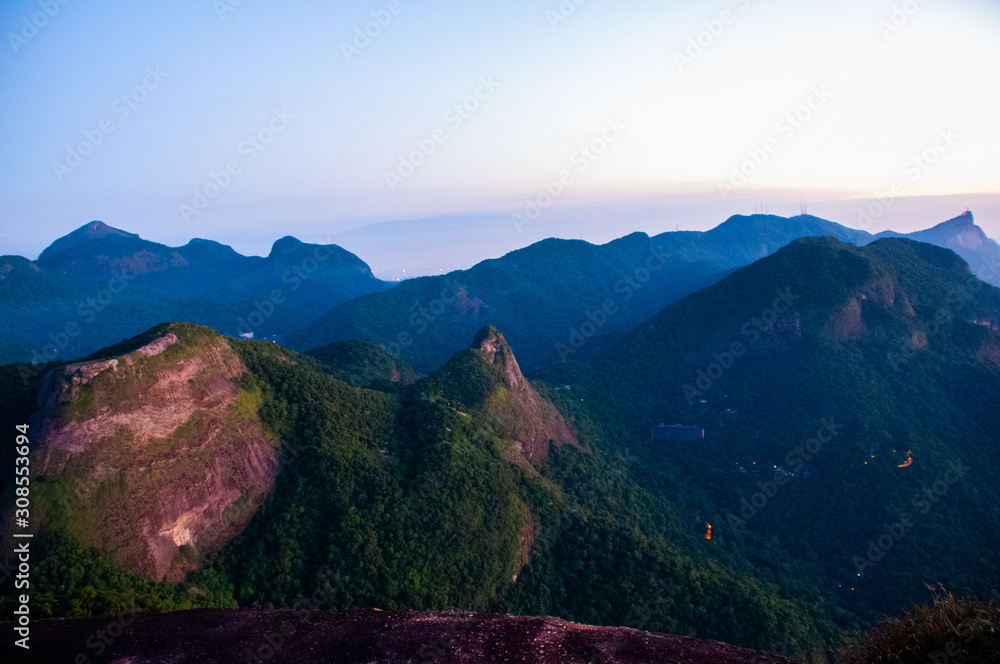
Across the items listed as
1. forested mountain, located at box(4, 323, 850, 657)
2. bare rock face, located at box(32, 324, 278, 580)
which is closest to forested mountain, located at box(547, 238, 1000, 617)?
forested mountain, located at box(4, 323, 850, 657)

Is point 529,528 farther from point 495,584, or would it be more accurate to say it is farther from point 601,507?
point 601,507

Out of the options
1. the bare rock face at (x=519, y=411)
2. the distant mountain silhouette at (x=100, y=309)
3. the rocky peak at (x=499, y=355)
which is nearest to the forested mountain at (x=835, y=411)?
the bare rock face at (x=519, y=411)

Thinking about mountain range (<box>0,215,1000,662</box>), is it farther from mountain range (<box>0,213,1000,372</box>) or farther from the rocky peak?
mountain range (<box>0,213,1000,372</box>)

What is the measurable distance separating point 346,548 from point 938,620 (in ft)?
107

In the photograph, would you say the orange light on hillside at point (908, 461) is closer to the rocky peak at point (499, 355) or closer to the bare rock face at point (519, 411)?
the bare rock face at point (519, 411)

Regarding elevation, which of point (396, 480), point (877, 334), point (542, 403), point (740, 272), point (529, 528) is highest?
point (740, 272)

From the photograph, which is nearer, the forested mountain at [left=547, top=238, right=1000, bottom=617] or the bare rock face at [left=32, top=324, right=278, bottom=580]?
the bare rock face at [left=32, top=324, right=278, bottom=580]

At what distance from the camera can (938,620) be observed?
36.2 ft

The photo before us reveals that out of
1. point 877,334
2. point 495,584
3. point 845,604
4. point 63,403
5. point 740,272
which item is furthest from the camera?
point 740,272

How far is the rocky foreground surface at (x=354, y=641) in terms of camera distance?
1653 cm

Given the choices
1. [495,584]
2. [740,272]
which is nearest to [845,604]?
[495,584]

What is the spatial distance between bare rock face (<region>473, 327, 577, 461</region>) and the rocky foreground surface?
36043 mm

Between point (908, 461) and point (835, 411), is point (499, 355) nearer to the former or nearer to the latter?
point (835, 411)

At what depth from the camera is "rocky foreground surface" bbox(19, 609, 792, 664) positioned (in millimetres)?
16531
